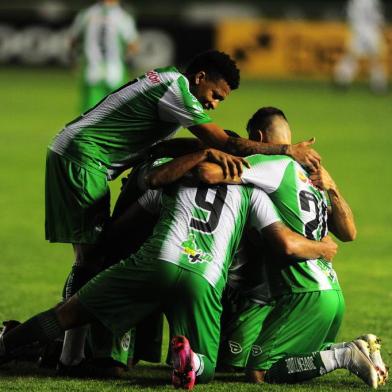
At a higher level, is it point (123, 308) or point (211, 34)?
point (211, 34)

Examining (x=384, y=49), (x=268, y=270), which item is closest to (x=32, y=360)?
(x=268, y=270)

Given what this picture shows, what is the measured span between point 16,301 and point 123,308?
8.37 ft

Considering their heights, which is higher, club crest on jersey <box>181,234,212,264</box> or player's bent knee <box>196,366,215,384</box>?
club crest on jersey <box>181,234,212,264</box>

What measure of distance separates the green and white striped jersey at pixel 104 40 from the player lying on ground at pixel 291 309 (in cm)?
1178

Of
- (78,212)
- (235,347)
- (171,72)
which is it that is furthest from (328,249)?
(78,212)

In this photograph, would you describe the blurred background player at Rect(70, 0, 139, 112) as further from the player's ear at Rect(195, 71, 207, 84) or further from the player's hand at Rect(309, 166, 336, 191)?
the player's hand at Rect(309, 166, 336, 191)

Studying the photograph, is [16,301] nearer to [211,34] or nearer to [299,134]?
[299,134]

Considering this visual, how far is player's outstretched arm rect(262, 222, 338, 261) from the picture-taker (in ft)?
20.9

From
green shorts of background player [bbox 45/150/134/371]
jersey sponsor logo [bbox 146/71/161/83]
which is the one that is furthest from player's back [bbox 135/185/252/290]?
jersey sponsor logo [bbox 146/71/161/83]

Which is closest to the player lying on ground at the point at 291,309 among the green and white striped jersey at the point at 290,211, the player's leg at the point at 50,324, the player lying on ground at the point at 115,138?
the green and white striped jersey at the point at 290,211

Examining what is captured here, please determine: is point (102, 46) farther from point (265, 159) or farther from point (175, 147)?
point (265, 159)

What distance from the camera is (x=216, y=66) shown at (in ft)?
22.3

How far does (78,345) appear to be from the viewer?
6.53 metres

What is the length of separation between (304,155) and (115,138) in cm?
110
